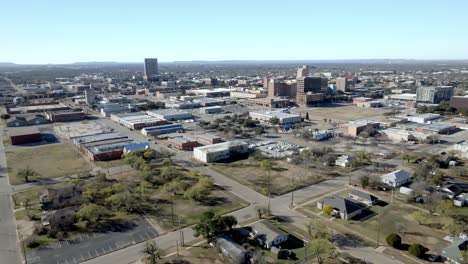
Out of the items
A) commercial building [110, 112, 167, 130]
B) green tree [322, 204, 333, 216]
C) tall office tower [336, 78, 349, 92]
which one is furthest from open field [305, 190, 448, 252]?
tall office tower [336, 78, 349, 92]

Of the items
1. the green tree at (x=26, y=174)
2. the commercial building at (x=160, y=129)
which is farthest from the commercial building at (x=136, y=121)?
the green tree at (x=26, y=174)

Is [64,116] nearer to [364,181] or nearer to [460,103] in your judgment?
[364,181]

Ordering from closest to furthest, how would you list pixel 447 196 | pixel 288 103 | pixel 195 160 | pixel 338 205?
pixel 338 205 → pixel 447 196 → pixel 195 160 → pixel 288 103

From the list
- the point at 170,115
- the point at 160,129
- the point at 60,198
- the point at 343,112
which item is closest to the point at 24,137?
the point at 160,129

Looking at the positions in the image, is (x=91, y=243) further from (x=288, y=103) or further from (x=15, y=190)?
(x=288, y=103)

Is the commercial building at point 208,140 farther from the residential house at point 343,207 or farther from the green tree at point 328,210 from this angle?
the green tree at point 328,210

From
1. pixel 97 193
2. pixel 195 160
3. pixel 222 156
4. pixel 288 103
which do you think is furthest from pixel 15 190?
pixel 288 103
